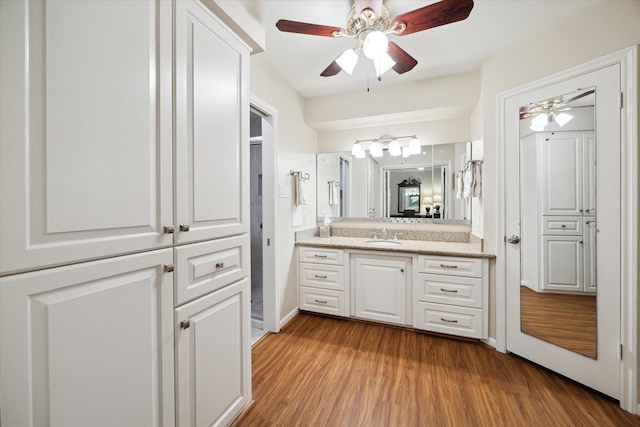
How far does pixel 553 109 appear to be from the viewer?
6.11 feet

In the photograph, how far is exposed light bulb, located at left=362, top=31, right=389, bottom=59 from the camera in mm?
1408

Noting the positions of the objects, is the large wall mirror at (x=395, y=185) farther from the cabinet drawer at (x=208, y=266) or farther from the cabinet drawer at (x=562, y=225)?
the cabinet drawer at (x=208, y=266)

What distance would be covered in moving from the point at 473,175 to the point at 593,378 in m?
1.63

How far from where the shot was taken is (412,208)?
10.0 feet

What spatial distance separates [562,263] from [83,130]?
268 centimetres

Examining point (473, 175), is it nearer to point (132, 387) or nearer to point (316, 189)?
point (316, 189)

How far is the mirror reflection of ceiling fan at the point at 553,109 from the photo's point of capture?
1732 millimetres

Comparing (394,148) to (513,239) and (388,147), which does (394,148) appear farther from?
Result: (513,239)

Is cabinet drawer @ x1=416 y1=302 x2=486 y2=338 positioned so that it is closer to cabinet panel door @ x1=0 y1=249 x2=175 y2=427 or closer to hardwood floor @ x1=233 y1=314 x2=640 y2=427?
hardwood floor @ x1=233 y1=314 x2=640 y2=427

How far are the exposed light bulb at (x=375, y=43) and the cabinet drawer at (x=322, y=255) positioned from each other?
5.96 feet

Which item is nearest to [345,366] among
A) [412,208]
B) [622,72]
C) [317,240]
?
[317,240]

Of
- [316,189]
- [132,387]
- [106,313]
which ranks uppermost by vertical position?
[316,189]

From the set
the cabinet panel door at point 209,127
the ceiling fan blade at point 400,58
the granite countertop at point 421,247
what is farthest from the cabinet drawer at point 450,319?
the ceiling fan blade at point 400,58

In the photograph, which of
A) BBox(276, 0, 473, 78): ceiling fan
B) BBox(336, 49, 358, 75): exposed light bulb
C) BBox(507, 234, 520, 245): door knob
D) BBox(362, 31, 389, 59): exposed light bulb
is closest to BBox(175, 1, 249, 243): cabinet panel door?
BBox(276, 0, 473, 78): ceiling fan
